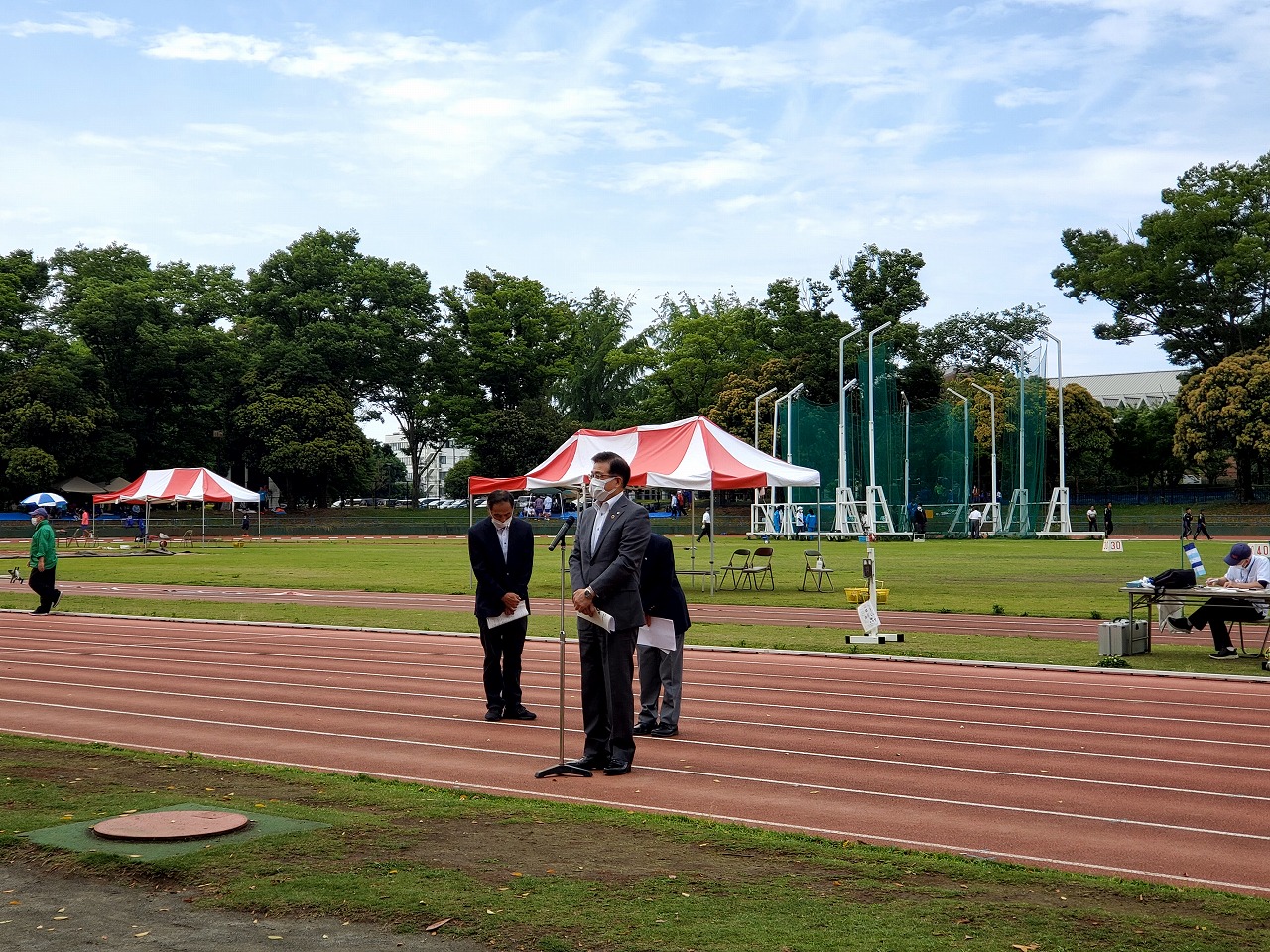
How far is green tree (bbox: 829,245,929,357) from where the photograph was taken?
2862 inches

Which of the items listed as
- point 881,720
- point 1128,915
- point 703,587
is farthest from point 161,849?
point 703,587

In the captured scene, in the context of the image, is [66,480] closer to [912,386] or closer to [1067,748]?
[912,386]

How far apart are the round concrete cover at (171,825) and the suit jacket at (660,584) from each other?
374 centimetres

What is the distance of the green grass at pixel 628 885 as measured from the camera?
491 centimetres

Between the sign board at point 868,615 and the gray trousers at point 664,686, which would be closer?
the gray trousers at point 664,686

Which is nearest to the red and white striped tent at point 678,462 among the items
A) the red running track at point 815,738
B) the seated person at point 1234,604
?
the red running track at point 815,738

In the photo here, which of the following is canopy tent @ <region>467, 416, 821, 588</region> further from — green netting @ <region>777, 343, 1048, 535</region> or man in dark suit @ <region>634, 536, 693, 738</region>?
green netting @ <region>777, 343, 1048, 535</region>

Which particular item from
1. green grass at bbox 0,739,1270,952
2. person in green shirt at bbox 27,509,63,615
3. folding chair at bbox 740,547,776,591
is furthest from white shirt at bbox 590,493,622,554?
folding chair at bbox 740,547,776,591

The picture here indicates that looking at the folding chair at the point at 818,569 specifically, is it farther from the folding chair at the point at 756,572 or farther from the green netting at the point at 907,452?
the green netting at the point at 907,452

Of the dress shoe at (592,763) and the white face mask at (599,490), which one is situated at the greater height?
the white face mask at (599,490)

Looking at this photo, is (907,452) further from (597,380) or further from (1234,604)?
(1234,604)

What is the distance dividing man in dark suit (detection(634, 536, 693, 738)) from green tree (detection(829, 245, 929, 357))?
64.1 m

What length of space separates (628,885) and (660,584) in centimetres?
430

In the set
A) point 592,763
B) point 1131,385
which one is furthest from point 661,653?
point 1131,385
